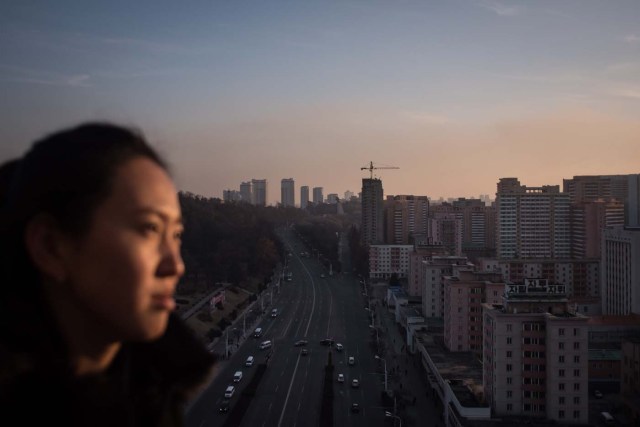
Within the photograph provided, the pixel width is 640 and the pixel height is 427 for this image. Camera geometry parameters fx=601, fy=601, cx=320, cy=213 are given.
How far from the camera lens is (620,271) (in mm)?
10500

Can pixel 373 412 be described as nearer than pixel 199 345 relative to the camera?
No

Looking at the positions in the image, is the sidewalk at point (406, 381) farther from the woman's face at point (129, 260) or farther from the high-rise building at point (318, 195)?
the high-rise building at point (318, 195)

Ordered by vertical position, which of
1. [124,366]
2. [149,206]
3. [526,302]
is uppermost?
[149,206]

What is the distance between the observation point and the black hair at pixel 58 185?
0.39 metres

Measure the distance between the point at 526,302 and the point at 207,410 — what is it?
3485mm

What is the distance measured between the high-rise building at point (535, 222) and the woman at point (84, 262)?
15.0 meters

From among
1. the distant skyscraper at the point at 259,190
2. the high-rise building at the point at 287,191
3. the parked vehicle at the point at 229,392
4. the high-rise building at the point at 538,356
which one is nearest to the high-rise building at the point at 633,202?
the high-rise building at the point at 538,356

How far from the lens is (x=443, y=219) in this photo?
17969 mm

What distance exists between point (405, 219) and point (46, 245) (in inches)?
778

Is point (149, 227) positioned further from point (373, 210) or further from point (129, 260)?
point (373, 210)

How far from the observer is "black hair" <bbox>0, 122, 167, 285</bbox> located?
386 mm

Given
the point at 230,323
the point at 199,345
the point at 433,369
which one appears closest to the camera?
the point at 199,345

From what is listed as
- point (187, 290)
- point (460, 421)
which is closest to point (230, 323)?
point (187, 290)

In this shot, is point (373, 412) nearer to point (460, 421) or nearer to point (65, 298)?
point (460, 421)
